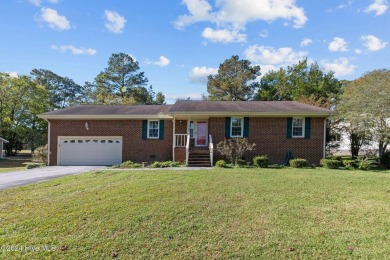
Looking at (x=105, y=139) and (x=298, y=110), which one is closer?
(x=298, y=110)

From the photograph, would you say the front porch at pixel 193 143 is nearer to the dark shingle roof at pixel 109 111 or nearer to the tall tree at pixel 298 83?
the dark shingle roof at pixel 109 111

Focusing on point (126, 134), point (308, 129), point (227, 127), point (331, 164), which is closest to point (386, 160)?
point (331, 164)

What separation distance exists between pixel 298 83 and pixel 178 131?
22389mm

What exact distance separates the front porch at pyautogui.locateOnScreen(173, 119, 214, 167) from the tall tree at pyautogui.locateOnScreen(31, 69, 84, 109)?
38925 millimetres

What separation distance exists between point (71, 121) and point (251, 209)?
14301 mm

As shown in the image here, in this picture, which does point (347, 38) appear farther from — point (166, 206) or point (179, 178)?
point (166, 206)

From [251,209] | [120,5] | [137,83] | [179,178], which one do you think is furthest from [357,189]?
[137,83]

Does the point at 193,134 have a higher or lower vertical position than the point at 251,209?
higher

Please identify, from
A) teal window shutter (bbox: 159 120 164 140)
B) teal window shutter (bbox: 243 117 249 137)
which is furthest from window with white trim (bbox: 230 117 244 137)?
teal window shutter (bbox: 159 120 164 140)

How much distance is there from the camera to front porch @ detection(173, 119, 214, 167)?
13.6 metres

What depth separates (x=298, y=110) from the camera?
14484mm

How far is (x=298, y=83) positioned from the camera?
106ft

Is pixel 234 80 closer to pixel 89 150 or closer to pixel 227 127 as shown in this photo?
pixel 227 127

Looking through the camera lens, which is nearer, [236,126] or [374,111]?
[374,111]
